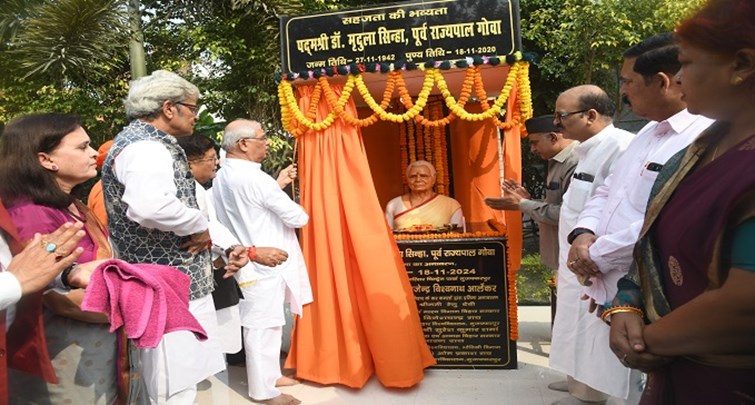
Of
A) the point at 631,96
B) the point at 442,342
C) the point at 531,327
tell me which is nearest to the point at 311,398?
the point at 442,342

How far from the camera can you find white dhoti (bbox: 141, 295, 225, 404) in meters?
2.61

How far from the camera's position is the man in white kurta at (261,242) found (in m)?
3.87

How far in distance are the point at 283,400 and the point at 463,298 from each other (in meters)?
1.55

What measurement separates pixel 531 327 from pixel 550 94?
8049 millimetres

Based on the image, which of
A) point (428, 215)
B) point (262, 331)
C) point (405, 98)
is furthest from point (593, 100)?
point (262, 331)

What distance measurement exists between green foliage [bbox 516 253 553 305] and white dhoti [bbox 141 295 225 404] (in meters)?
4.09

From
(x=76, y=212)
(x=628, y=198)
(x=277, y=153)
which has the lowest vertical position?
(x=628, y=198)

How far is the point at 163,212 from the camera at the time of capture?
2.48 metres

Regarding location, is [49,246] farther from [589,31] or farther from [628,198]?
[589,31]

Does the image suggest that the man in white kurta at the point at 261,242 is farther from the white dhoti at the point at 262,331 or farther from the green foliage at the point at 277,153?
the green foliage at the point at 277,153

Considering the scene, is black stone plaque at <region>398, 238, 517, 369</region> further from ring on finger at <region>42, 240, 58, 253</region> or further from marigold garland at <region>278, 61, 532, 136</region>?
ring on finger at <region>42, 240, 58, 253</region>

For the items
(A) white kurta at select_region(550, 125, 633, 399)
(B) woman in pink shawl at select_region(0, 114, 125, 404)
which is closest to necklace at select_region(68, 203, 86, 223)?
(B) woman in pink shawl at select_region(0, 114, 125, 404)

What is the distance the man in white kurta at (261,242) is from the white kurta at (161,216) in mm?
1062

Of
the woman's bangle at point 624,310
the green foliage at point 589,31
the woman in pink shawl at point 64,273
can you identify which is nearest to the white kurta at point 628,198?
the woman's bangle at point 624,310
